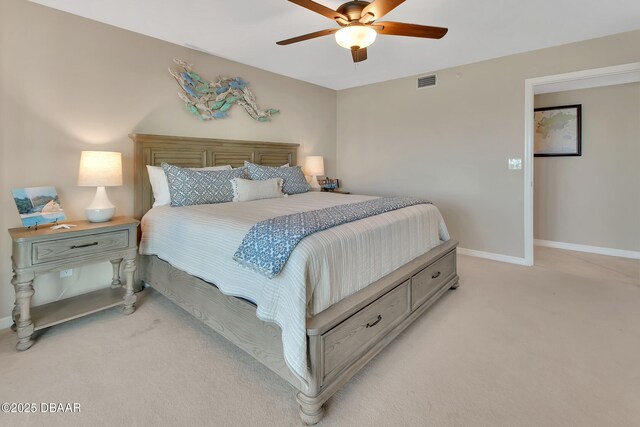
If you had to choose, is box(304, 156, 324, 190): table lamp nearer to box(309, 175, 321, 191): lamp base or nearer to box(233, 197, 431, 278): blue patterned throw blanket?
box(309, 175, 321, 191): lamp base

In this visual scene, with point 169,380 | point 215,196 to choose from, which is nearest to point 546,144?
point 215,196

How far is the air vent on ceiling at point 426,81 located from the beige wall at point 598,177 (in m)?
1.69

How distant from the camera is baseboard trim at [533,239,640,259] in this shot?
4.04 meters

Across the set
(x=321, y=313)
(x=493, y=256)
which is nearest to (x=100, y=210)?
(x=321, y=313)

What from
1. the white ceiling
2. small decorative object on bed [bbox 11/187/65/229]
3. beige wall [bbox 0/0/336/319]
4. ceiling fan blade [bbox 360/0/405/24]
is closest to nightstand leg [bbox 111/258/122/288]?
beige wall [bbox 0/0/336/319]

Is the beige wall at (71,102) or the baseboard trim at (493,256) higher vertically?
the beige wall at (71,102)

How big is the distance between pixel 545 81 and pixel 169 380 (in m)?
4.41

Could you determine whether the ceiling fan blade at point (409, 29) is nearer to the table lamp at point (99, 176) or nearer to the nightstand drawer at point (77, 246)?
the table lamp at point (99, 176)

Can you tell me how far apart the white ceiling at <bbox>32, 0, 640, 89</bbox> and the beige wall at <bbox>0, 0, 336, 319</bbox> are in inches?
7.0

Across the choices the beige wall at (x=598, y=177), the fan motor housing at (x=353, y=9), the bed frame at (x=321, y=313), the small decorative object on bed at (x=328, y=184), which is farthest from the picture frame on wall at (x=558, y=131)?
the fan motor housing at (x=353, y=9)

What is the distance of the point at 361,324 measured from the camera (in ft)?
6.00

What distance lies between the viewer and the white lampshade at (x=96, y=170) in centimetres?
245

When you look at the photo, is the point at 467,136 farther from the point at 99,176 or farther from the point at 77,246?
the point at 77,246

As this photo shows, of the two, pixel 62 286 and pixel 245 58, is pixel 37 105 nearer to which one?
pixel 62 286
